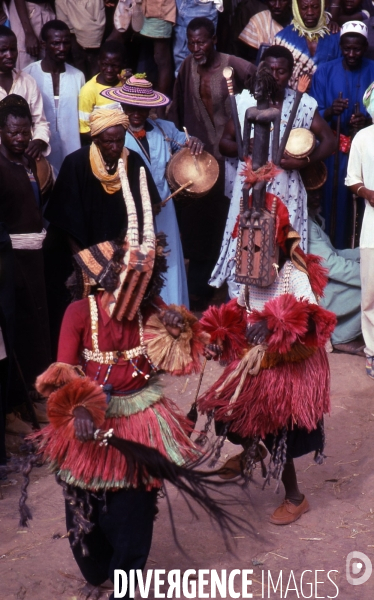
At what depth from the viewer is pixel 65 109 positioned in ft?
25.9

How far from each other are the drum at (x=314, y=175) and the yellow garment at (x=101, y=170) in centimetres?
205

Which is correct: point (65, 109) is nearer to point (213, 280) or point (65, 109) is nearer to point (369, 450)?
point (213, 280)

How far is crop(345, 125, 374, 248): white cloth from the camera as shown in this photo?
24.3 ft

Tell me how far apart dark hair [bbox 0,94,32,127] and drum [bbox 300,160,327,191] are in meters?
2.66

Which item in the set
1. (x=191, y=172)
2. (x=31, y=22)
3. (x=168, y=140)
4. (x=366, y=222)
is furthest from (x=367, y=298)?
(x=31, y=22)

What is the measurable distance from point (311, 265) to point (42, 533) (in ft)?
7.16

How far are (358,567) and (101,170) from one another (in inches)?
128

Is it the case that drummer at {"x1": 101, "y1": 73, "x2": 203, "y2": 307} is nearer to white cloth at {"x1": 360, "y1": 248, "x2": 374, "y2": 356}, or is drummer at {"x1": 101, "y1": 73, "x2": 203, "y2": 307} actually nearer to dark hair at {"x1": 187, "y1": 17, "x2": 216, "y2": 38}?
dark hair at {"x1": 187, "y1": 17, "x2": 216, "y2": 38}

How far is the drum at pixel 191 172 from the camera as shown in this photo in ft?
23.8

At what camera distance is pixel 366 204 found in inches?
295

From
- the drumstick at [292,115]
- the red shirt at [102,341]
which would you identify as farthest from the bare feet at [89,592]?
the drumstick at [292,115]


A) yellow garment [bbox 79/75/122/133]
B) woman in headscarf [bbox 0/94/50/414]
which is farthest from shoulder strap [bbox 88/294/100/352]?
yellow garment [bbox 79/75/122/133]

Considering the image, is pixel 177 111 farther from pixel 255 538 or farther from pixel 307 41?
pixel 255 538

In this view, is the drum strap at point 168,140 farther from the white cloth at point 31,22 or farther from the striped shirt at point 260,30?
the striped shirt at point 260,30
